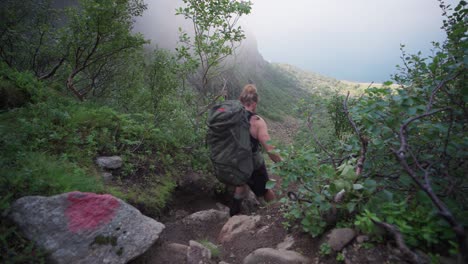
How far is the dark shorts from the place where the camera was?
4449 millimetres

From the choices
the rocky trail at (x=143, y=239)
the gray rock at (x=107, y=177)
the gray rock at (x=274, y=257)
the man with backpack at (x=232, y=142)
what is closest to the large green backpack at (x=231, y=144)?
the man with backpack at (x=232, y=142)

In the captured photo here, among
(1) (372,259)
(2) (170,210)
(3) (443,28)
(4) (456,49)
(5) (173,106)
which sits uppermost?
(3) (443,28)

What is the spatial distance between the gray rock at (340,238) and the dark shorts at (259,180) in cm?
211

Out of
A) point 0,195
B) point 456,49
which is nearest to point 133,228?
point 0,195

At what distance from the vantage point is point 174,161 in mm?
4973

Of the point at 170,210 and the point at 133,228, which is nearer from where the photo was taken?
the point at 133,228

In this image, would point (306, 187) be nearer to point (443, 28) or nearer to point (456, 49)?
point (456, 49)

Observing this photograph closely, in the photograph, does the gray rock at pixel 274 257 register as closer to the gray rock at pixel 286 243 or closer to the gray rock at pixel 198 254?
the gray rock at pixel 286 243

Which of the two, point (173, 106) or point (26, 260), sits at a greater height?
point (173, 106)

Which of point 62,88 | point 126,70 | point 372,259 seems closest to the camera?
point 372,259

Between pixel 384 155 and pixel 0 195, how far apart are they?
3.58 metres

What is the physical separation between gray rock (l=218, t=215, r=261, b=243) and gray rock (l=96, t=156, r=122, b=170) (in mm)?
1859

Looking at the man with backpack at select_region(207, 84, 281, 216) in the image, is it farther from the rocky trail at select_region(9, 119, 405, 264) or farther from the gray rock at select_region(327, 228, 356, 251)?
the gray rock at select_region(327, 228, 356, 251)

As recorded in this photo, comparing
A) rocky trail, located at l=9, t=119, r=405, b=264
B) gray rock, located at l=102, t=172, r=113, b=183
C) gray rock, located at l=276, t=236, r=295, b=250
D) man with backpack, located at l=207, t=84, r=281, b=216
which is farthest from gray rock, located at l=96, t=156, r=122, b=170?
gray rock, located at l=276, t=236, r=295, b=250
